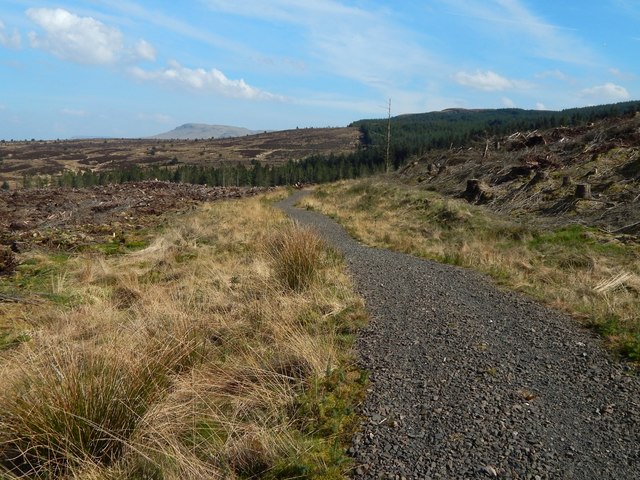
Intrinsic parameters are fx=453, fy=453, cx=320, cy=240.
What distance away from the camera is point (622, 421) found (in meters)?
3.46

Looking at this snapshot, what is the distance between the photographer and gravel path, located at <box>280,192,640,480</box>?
9.87ft

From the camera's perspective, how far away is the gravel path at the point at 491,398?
9.87ft

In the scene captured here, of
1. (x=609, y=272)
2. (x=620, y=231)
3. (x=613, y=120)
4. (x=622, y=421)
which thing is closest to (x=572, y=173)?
(x=620, y=231)

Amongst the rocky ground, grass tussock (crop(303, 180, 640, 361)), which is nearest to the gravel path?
grass tussock (crop(303, 180, 640, 361))

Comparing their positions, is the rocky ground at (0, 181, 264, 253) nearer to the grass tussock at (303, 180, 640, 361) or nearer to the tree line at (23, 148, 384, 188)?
the grass tussock at (303, 180, 640, 361)

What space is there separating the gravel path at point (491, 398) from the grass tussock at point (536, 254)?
41 centimetres

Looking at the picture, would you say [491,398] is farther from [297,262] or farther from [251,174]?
Result: [251,174]

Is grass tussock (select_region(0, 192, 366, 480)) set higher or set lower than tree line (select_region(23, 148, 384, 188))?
higher

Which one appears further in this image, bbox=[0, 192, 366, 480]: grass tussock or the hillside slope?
the hillside slope

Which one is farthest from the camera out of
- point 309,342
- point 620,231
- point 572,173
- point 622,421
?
point 572,173

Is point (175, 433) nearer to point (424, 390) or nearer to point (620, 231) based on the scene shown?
point (424, 390)

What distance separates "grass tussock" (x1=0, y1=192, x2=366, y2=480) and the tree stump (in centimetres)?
1128

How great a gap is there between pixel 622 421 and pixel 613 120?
951 inches

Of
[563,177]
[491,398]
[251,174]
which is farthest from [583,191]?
[251,174]
